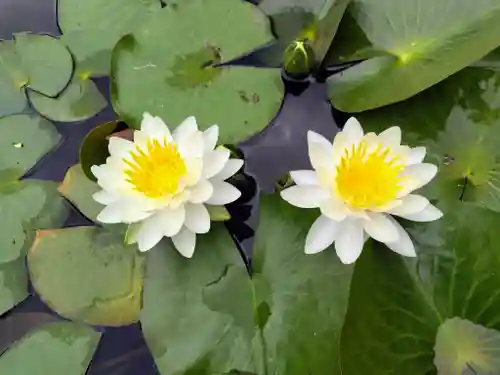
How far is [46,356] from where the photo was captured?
42.6 inches

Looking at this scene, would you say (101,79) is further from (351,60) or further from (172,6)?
(351,60)

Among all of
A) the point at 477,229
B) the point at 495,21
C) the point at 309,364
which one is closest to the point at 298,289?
the point at 309,364

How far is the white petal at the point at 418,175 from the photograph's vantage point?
3.20 feet

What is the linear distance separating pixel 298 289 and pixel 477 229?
330mm

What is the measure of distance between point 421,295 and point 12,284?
80 centimetres

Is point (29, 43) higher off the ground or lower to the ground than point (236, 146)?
higher

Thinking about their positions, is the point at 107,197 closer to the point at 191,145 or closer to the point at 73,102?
the point at 191,145

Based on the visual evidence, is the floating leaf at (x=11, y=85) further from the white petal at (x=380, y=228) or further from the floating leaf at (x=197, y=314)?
the white petal at (x=380, y=228)

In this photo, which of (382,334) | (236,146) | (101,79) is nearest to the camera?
(382,334)

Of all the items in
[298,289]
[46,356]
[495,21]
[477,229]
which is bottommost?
[46,356]

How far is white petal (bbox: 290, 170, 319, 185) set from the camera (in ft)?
3.29

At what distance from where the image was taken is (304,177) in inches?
39.7

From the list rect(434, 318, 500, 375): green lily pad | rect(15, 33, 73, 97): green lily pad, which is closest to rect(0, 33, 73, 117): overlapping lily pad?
rect(15, 33, 73, 97): green lily pad

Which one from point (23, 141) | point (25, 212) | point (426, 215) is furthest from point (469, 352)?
point (23, 141)
